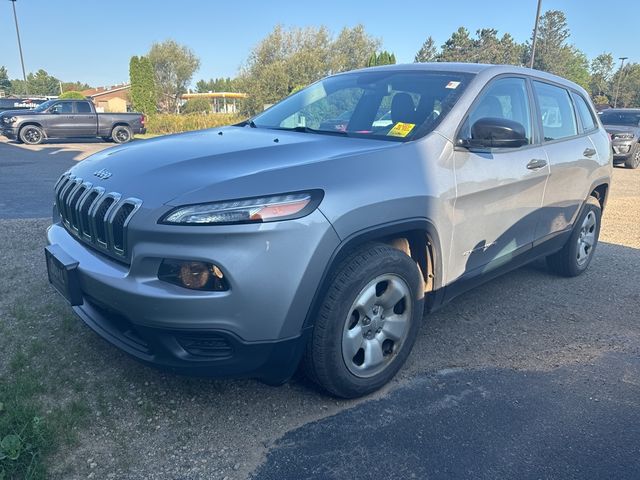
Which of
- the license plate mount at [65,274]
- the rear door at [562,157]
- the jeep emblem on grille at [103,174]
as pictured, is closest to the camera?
the license plate mount at [65,274]

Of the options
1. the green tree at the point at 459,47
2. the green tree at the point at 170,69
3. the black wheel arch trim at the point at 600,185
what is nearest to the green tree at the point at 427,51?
the green tree at the point at 459,47

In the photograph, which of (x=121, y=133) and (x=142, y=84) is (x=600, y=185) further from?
(x=142, y=84)

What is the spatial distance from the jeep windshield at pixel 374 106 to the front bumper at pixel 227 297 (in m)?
1.11

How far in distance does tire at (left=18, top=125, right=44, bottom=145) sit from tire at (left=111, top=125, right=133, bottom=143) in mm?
2396

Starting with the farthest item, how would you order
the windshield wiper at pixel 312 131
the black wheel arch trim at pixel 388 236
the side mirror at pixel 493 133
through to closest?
the windshield wiper at pixel 312 131 < the side mirror at pixel 493 133 < the black wheel arch trim at pixel 388 236

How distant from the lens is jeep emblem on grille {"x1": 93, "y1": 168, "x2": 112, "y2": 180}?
2.58 metres

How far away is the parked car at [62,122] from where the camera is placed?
685 inches

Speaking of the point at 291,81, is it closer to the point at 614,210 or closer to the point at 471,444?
the point at 614,210

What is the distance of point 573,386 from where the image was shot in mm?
2982

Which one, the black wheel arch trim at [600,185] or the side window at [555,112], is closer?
the side window at [555,112]

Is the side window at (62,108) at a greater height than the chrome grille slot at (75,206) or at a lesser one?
greater

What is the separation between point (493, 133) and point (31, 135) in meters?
18.7

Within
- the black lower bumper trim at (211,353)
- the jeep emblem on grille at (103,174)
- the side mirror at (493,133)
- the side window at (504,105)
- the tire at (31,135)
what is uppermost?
the side window at (504,105)

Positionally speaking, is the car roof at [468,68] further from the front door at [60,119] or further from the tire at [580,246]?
the front door at [60,119]
